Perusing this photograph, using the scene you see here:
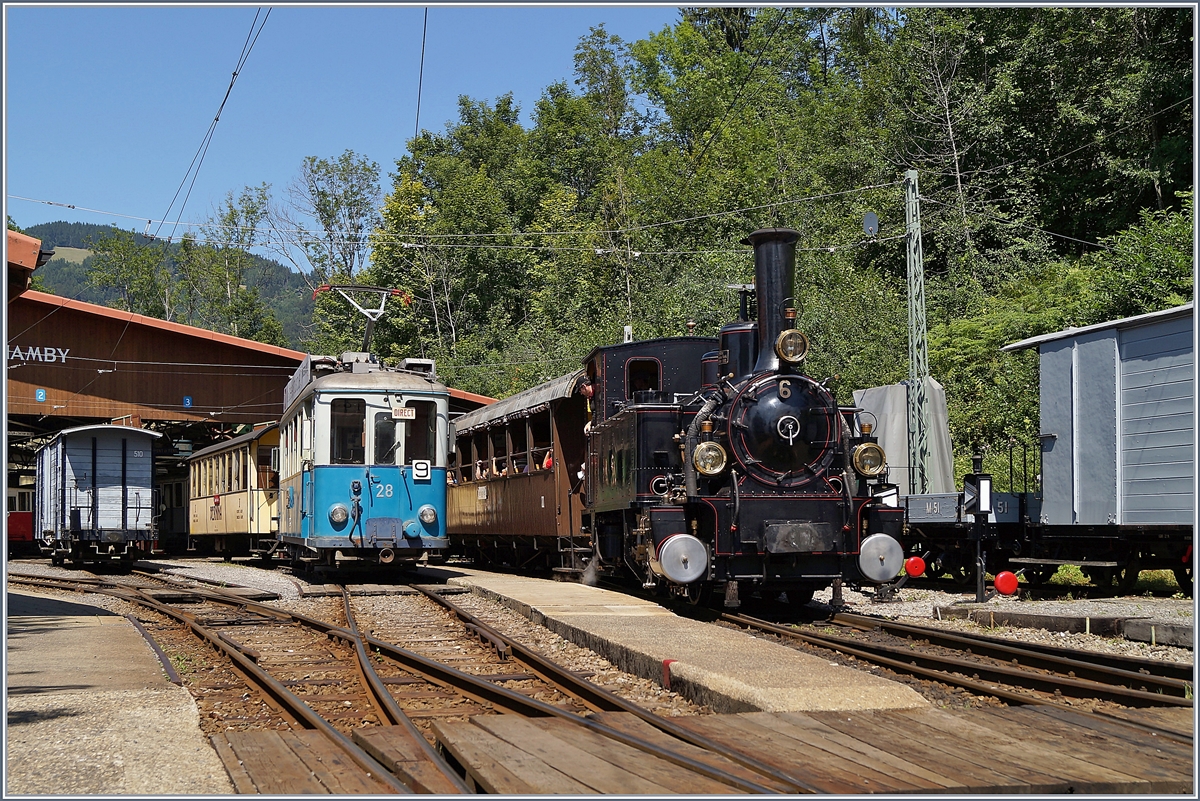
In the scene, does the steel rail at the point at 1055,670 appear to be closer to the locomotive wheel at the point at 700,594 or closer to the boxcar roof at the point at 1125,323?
the locomotive wheel at the point at 700,594

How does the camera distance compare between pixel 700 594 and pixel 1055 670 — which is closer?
pixel 1055 670

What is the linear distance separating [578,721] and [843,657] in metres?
4.19

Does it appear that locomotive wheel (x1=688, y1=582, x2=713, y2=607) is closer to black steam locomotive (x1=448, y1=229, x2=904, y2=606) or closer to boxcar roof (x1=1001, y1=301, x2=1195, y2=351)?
black steam locomotive (x1=448, y1=229, x2=904, y2=606)

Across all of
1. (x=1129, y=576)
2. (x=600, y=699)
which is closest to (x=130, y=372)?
(x=1129, y=576)

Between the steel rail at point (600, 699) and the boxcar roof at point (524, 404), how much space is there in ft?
14.2

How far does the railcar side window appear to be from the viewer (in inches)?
672

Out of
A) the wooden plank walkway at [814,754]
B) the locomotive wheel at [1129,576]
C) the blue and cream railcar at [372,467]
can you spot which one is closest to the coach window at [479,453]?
the blue and cream railcar at [372,467]

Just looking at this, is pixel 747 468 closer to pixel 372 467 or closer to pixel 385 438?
pixel 372 467

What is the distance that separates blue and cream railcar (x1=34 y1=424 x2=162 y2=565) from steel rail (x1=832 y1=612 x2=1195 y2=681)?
16883 mm

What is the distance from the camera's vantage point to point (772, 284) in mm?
11719

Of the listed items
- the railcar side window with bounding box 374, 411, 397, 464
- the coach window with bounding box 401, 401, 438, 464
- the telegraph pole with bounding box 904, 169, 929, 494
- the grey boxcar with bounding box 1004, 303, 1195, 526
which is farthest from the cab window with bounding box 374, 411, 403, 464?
the grey boxcar with bounding box 1004, 303, 1195, 526

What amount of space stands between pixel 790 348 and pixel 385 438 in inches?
299

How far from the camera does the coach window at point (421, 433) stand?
17.3 meters

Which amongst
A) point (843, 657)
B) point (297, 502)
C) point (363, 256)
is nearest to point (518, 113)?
point (363, 256)
